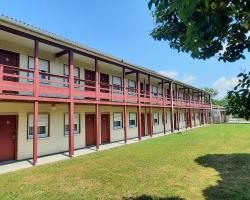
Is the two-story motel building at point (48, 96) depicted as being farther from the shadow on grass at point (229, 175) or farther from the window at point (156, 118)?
the window at point (156, 118)

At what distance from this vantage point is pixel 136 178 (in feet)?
31.3

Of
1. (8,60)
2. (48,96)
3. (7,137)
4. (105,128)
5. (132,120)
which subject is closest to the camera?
(7,137)

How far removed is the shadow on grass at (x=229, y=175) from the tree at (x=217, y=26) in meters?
4.99

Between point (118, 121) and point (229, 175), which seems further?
point (118, 121)

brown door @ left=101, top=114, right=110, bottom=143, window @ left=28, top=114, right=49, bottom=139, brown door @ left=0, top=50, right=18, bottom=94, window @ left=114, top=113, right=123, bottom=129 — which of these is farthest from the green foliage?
window @ left=114, top=113, right=123, bottom=129

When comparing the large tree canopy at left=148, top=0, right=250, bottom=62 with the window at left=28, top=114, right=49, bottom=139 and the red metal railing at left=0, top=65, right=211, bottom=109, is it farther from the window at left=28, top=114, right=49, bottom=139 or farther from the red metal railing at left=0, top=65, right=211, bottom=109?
the window at left=28, top=114, right=49, bottom=139

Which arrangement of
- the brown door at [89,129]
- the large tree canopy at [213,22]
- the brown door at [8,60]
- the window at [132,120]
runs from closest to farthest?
the large tree canopy at [213,22] → the brown door at [8,60] → the brown door at [89,129] → the window at [132,120]

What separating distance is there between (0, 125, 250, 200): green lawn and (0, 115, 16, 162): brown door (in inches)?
113

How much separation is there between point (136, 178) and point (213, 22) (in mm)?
7534

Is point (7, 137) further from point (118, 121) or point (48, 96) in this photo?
point (118, 121)

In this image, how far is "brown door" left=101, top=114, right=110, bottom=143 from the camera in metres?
21.1

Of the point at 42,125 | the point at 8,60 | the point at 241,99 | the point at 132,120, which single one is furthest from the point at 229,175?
the point at 132,120

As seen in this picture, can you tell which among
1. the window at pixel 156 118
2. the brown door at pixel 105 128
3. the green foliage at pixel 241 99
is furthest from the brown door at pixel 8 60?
the window at pixel 156 118

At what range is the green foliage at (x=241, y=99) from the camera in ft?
10.3
